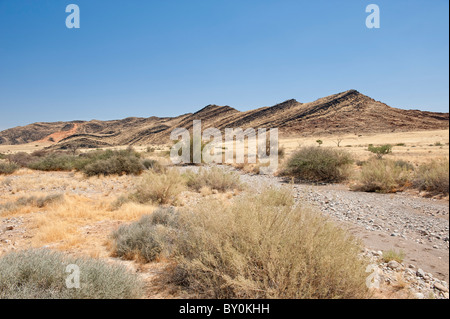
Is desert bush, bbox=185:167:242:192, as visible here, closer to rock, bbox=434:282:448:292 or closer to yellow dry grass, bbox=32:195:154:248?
yellow dry grass, bbox=32:195:154:248

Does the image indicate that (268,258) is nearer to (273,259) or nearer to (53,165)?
(273,259)

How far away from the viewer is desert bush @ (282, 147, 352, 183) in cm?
1295

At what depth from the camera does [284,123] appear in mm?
59125

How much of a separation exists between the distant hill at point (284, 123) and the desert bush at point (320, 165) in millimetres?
32512

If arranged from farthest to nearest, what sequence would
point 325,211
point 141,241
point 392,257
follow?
1. point 325,211
2. point 141,241
3. point 392,257

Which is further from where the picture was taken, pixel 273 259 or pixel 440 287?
pixel 440 287

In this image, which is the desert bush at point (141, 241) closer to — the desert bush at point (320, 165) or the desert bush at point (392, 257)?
the desert bush at point (392, 257)

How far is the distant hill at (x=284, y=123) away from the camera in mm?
50219

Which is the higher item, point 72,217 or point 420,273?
point 72,217

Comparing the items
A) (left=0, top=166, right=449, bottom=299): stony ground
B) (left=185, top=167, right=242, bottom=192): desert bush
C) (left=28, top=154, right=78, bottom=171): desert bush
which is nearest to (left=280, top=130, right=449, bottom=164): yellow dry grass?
(left=0, top=166, right=449, bottom=299): stony ground

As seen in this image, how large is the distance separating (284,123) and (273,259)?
59.1 metres

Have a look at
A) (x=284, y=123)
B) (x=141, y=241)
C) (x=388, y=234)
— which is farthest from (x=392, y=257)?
(x=284, y=123)

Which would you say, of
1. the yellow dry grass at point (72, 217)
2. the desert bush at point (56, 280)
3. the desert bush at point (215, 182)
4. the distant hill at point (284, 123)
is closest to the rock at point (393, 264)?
the desert bush at point (56, 280)
